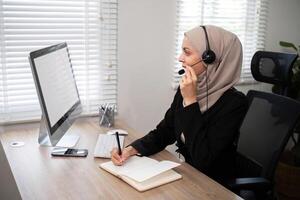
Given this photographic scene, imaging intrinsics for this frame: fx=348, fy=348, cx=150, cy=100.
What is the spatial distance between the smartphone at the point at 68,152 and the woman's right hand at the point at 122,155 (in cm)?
17

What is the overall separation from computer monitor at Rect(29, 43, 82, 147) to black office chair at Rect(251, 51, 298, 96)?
→ 1264 millimetres

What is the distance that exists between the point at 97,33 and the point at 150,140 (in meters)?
0.92

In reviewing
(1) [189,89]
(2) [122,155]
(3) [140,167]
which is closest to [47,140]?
(2) [122,155]

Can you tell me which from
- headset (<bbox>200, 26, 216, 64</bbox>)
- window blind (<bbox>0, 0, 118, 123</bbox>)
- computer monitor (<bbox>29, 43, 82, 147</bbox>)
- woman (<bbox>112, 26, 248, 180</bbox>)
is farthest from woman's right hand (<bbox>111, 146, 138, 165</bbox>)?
window blind (<bbox>0, 0, 118, 123</bbox>)

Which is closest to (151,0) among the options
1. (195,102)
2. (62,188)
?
(195,102)

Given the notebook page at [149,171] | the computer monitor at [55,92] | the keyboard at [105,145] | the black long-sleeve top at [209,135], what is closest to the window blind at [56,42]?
the computer monitor at [55,92]

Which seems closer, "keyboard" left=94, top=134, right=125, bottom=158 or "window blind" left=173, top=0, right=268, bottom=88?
"keyboard" left=94, top=134, right=125, bottom=158

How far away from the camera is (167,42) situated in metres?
2.55

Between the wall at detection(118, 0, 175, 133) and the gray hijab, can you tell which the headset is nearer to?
the gray hijab

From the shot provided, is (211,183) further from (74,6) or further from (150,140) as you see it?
(74,6)

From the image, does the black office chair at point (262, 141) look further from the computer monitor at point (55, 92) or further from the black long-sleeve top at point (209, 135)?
the computer monitor at point (55, 92)

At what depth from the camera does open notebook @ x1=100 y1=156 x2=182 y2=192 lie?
1.37 m

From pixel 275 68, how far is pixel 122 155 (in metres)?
1.32

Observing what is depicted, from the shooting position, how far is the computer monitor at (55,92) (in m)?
1.51
